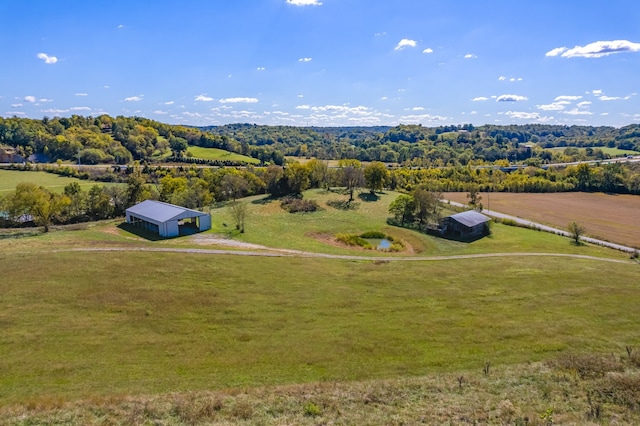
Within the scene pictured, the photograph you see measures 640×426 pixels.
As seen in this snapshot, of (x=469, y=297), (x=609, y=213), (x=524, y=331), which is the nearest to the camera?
(x=524, y=331)

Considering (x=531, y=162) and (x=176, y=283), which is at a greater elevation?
Answer: (x=531, y=162)

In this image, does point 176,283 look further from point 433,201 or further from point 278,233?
point 433,201

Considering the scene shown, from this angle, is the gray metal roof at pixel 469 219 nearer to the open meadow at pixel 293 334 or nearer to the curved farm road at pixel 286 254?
the curved farm road at pixel 286 254

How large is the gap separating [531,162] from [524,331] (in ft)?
505

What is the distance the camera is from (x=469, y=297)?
3103cm

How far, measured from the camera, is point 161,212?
181 feet

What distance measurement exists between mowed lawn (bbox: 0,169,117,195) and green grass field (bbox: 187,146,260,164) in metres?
54.7

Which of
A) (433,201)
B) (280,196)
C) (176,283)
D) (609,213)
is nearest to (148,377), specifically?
(176,283)

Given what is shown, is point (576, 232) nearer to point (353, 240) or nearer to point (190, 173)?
point (353, 240)

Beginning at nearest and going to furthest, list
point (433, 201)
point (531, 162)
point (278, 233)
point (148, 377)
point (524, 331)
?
point (148, 377)
point (524, 331)
point (278, 233)
point (433, 201)
point (531, 162)

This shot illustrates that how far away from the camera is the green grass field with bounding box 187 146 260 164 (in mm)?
153062

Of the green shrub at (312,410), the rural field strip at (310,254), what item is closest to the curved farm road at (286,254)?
the rural field strip at (310,254)

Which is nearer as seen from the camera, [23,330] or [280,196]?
[23,330]

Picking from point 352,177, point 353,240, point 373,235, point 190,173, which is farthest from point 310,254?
point 190,173
